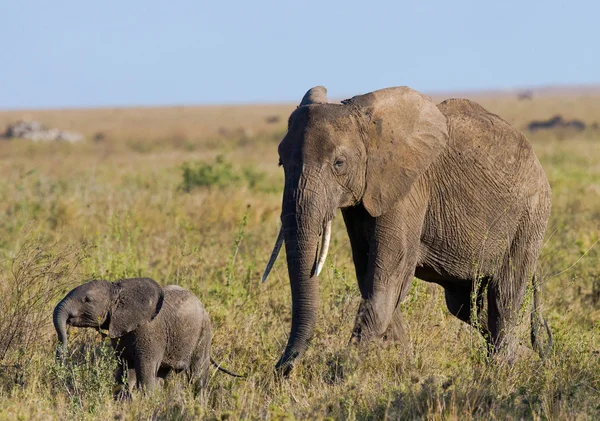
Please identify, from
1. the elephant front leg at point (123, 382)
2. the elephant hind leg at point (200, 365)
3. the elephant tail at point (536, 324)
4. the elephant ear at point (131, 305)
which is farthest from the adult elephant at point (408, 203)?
the elephant front leg at point (123, 382)

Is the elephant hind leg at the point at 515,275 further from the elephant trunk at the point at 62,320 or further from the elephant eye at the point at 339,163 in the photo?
the elephant trunk at the point at 62,320

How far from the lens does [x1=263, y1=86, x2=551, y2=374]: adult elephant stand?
20.2ft

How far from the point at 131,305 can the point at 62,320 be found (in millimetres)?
526

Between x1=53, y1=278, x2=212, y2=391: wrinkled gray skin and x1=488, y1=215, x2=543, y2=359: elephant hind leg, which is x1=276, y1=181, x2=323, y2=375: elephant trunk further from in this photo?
x1=488, y1=215, x2=543, y2=359: elephant hind leg

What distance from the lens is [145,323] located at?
625 centimetres

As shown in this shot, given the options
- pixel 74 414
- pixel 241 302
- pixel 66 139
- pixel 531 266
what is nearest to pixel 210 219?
pixel 241 302

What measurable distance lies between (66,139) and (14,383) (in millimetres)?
44323

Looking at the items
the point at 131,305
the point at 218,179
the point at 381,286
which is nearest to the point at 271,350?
the point at 381,286

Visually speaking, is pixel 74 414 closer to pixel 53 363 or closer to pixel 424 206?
pixel 53 363

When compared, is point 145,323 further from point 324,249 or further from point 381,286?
point 381,286

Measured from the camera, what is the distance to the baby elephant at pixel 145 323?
6.03 m

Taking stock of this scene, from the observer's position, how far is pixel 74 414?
5848 mm

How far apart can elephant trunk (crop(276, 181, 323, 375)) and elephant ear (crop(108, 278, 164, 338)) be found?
0.88 m

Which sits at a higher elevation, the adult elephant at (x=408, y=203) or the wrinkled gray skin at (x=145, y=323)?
the adult elephant at (x=408, y=203)
